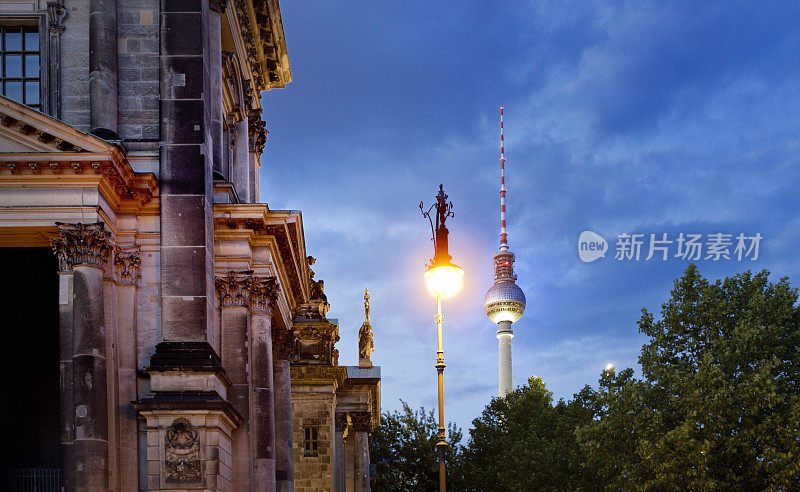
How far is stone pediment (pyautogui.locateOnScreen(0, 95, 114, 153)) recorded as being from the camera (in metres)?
31.4

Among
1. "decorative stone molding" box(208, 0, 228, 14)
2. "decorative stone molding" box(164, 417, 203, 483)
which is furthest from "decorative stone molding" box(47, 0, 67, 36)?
"decorative stone molding" box(164, 417, 203, 483)

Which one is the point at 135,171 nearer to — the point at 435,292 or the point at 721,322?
the point at 435,292

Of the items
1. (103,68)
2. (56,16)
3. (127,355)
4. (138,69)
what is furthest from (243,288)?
(56,16)

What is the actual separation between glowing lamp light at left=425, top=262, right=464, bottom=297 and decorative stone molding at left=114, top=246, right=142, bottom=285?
9.87 meters

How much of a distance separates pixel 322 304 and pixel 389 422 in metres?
42.7

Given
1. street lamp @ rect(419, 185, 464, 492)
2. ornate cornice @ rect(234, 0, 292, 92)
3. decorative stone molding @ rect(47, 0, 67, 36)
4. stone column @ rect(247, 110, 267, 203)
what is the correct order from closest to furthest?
street lamp @ rect(419, 185, 464, 492) < decorative stone molding @ rect(47, 0, 67, 36) < ornate cornice @ rect(234, 0, 292, 92) < stone column @ rect(247, 110, 267, 203)

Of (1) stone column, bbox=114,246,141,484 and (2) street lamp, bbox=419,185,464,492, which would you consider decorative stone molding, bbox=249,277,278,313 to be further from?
(2) street lamp, bbox=419,185,464,492

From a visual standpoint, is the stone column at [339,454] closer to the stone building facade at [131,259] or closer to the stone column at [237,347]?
the stone building facade at [131,259]

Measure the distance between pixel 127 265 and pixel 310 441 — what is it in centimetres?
3362

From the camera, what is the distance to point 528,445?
270 ft

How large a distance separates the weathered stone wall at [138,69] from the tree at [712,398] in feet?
88.1

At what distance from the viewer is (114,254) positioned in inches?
1331

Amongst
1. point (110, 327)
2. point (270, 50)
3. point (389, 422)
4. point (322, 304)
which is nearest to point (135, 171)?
point (110, 327)

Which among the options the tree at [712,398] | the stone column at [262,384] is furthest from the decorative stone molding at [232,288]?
the tree at [712,398]
